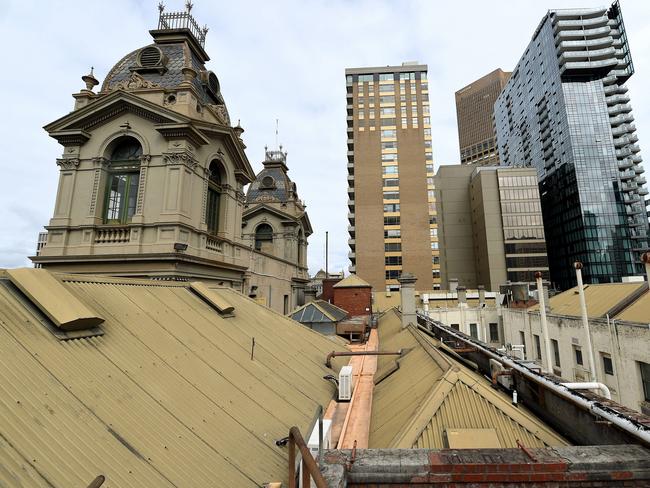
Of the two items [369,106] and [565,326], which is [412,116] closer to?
[369,106]

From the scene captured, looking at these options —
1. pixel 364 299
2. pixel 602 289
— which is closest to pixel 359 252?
pixel 364 299

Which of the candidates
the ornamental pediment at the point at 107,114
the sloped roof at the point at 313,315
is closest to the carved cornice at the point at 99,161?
the ornamental pediment at the point at 107,114

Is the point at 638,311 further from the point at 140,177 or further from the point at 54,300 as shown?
the point at 140,177

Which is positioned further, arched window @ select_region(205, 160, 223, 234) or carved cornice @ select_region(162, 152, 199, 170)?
arched window @ select_region(205, 160, 223, 234)

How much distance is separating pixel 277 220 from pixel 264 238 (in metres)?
2.36

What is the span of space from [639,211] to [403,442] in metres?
116

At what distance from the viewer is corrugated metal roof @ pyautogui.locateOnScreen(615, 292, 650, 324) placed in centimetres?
1750

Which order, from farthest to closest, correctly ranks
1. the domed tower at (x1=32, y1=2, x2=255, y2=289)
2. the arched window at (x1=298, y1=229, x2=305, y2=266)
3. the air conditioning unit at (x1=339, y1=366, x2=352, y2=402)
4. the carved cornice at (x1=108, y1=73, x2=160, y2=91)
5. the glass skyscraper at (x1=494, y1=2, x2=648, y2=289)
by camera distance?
the glass skyscraper at (x1=494, y1=2, x2=648, y2=289), the arched window at (x1=298, y1=229, x2=305, y2=266), the carved cornice at (x1=108, y1=73, x2=160, y2=91), the domed tower at (x1=32, y1=2, x2=255, y2=289), the air conditioning unit at (x1=339, y1=366, x2=352, y2=402)

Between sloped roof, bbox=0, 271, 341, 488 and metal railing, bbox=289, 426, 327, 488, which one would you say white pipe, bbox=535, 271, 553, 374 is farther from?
metal railing, bbox=289, 426, 327, 488

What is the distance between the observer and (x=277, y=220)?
34906 mm

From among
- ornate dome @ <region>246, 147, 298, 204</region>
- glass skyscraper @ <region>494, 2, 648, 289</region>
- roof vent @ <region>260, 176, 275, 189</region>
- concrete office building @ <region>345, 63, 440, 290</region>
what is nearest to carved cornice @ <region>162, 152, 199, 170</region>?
ornate dome @ <region>246, 147, 298, 204</region>

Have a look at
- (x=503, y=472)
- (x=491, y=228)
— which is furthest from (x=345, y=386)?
(x=491, y=228)

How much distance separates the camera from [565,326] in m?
22.6

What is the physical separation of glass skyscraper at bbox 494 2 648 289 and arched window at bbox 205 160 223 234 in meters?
97.9
